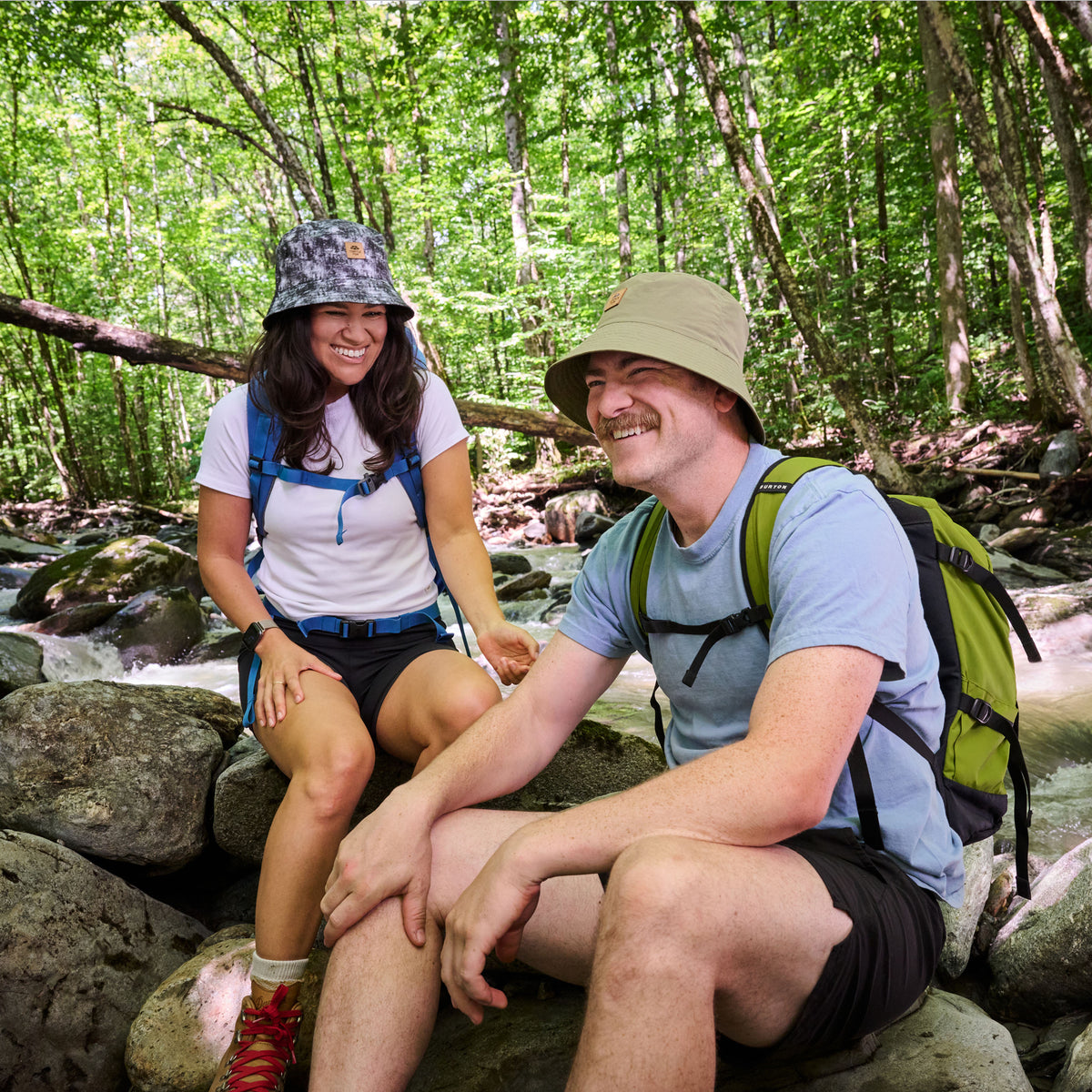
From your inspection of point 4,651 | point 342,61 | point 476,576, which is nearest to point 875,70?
point 342,61

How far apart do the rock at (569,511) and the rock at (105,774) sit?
10.9 metres

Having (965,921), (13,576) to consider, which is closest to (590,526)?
(13,576)

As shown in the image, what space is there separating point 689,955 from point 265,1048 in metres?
1.20

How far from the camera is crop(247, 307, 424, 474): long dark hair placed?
9.02 feet

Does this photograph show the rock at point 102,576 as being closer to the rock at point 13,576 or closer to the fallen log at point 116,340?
the rock at point 13,576

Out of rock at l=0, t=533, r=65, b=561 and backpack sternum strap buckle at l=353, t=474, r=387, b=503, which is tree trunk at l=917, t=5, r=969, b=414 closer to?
backpack sternum strap buckle at l=353, t=474, r=387, b=503

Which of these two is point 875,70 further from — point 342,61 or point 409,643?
point 409,643

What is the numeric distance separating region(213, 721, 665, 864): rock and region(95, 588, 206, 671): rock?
4.97m

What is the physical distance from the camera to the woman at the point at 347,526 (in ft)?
8.32

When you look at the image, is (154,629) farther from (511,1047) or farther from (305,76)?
(305,76)

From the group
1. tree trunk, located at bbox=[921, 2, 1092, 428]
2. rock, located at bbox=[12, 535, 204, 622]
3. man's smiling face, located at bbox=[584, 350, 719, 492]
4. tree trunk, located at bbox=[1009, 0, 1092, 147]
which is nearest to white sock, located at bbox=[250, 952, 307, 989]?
man's smiling face, located at bbox=[584, 350, 719, 492]

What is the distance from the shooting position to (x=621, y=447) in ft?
6.43

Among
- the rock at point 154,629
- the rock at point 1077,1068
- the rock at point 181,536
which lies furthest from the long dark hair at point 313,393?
the rock at point 181,536

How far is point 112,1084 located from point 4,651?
449 centimetres
